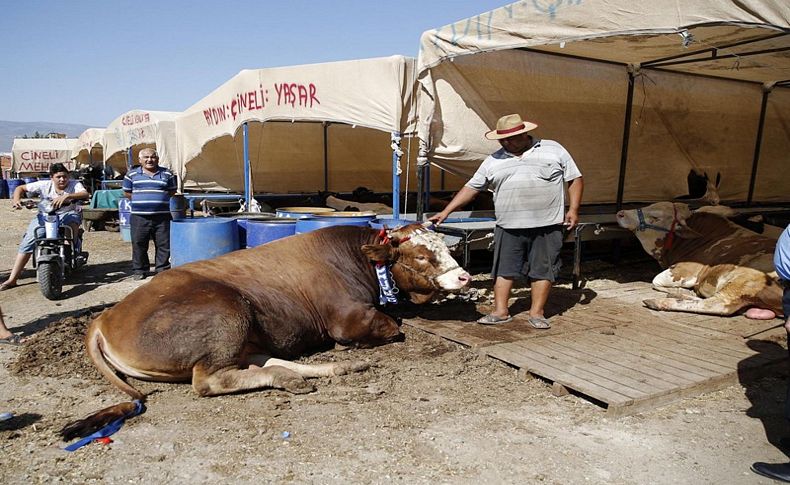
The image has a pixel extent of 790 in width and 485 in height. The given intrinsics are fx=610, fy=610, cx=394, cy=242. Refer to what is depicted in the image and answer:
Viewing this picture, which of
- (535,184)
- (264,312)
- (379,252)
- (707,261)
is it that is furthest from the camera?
(707,261)

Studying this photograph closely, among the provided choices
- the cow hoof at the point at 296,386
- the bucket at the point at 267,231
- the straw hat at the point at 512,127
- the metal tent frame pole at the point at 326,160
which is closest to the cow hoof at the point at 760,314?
the straw hat at the point at 512,127

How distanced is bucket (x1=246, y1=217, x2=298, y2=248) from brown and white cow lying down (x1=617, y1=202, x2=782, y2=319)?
3.66 metres

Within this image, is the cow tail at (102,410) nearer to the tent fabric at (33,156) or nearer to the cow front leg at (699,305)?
the cow front leg at (699,305)

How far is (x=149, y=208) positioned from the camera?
7125 mm

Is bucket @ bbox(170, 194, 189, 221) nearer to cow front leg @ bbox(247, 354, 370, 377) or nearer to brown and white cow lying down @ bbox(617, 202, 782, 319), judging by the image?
cow front leg @ bbox(247, 354, 370, 377)

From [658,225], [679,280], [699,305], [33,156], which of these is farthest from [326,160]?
[33,156]

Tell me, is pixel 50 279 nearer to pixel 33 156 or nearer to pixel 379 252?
pixel 379 252

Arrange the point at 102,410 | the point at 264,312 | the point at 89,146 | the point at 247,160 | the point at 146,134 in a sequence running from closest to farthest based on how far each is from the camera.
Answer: the point at 102,410
the point at 264,312
the point at 247,160
the point at 146,134
the point at 89,146

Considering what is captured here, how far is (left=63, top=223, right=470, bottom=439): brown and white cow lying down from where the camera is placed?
3611mm

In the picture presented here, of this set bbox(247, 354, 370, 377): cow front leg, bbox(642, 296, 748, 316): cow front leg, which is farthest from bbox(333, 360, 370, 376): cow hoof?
bbox(642, 296, 748, 316): cow front leg

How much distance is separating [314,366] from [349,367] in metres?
0.23

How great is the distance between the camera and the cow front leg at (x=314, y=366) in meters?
3.96

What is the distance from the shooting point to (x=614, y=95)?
7867 millimetres

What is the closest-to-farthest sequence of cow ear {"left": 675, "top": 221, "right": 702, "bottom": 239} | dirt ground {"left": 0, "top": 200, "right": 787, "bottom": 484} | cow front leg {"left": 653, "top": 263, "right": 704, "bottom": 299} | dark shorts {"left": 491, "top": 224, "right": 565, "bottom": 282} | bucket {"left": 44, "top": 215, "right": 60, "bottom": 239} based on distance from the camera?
dirt ground {"left": 0, "top": 200, "right": 787, "bottom": 484}, dark shorts {"left": 491, "top": 224, "right": 565, "bottom": 282}, cow front leg {"left": 653, "top": 263, "right": 704, "bottom": 299}, bucket {"left": 44, "top": 215, "right": 60, "bottom": 239}, cow ear {"left": 675, "top": 221, "right": 702, "bottom": 239}
